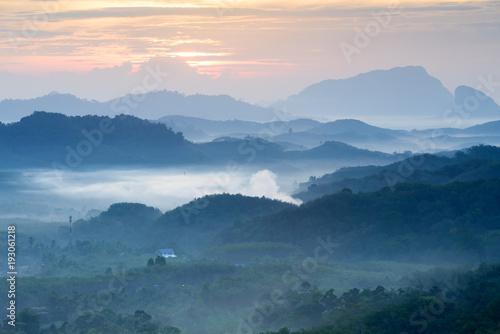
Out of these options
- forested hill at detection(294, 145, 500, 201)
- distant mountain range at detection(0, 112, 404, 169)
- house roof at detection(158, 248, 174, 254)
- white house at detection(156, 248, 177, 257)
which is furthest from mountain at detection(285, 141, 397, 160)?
white house at detection(156, 248, 177, 257)

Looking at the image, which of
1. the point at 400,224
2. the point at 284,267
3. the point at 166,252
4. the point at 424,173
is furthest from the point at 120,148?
the point at 284,267

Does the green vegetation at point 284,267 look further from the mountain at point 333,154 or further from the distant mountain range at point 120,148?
the mountain at point 333,154

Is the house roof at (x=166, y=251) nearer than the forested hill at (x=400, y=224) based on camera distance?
No

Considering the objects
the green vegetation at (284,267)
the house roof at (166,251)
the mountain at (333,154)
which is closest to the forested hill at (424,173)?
the green vegetation at (284,267)

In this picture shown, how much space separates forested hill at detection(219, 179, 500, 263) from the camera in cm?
5441

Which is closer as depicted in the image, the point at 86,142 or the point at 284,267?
the point at 284,267

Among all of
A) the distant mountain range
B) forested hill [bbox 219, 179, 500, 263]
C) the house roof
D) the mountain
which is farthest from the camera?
the mountain

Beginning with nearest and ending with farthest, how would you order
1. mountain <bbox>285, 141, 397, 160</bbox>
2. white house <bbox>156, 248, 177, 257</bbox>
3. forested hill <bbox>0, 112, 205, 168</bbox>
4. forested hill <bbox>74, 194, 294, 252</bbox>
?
white house <bbox>156, 248, 177, 257</bbox>, forested hill <bbox>74, 194, 294, 252</bbox>, forested hill <bbox>0, 112, 205, 168</bbox>, mountain <bbox>285, 141, 397, 160</bbox>

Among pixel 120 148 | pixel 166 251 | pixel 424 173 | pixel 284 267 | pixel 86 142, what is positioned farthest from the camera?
pixel 120 148

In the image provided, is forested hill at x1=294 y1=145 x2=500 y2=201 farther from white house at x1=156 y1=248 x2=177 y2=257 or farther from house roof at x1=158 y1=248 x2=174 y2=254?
white house at x1=156 y1=248 x2=177 y2=257

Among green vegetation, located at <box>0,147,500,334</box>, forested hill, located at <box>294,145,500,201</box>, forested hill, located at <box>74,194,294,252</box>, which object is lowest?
green vegetation, located at <box>0,147,500,334</box>

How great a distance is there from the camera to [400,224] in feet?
203

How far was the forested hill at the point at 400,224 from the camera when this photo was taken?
178ft

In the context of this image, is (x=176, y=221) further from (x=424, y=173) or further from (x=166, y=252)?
(x=424, y=173)
